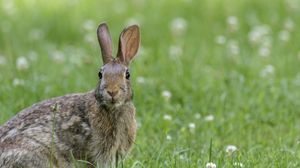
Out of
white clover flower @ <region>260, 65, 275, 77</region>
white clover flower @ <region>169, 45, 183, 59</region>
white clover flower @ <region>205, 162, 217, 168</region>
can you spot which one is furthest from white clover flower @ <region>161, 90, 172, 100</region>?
white clover flower @ <region>205, 162, 217, 168</region>

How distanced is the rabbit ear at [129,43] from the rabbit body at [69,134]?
42 cm

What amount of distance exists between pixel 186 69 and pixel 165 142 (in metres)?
2.31

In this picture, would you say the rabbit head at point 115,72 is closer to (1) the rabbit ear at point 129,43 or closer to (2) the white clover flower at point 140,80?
(1) the rabbit ear at point 129,43

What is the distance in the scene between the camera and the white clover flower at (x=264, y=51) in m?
10.6

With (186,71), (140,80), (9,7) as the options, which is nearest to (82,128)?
(140,80)

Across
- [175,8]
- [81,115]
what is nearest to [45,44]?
[175,8]

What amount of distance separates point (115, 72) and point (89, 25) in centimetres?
541

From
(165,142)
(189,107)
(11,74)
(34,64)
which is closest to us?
(165,142)

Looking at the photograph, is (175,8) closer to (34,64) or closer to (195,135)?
(34,64)

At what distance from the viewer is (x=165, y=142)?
7.61 metres

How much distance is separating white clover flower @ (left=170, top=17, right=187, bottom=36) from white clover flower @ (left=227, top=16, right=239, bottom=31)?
0.64 metres

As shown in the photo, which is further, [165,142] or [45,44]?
[45,44]

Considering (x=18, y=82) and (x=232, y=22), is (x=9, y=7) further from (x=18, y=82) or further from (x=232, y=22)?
(x=18, y=82)

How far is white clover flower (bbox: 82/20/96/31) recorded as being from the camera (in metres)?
11.5
